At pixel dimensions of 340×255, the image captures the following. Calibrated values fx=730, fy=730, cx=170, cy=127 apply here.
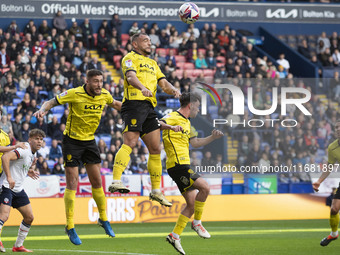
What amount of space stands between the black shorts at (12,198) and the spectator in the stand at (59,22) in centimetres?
1598

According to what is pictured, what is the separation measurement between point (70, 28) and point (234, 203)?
412 inches

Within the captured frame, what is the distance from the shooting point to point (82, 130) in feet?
40.0

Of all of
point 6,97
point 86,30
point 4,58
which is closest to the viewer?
point 6,97

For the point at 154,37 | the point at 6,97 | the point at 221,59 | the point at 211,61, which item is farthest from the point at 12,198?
the point at 221,59

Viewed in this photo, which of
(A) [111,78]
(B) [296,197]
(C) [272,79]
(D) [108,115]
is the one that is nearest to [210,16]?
(C) [272,79]

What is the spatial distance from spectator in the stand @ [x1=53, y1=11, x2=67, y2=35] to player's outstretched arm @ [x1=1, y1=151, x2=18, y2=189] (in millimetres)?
16154

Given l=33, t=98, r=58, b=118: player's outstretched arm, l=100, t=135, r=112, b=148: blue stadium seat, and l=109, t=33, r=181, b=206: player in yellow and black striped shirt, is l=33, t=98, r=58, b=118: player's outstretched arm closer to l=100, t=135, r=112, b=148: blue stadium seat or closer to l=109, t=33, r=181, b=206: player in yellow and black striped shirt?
l=109, t=33, r=181, b=206: player in yellow and black striped shirt

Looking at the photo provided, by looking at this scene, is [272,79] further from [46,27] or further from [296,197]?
[46,27]

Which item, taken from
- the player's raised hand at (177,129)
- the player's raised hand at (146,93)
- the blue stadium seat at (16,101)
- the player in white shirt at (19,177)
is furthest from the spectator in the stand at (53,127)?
the player's raised hand at (146,93)

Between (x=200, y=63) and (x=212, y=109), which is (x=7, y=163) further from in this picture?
(x=200, y=63)

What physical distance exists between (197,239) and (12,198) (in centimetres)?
523

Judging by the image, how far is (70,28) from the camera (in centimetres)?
2872

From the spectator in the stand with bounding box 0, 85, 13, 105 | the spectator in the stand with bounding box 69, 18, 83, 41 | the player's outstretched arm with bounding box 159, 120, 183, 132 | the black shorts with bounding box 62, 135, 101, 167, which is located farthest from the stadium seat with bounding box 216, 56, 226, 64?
the player's outstretched arm with bounding box 159, 120, 183, 132

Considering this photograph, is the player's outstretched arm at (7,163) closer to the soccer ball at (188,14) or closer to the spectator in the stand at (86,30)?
the soccer ball at (188,14)
